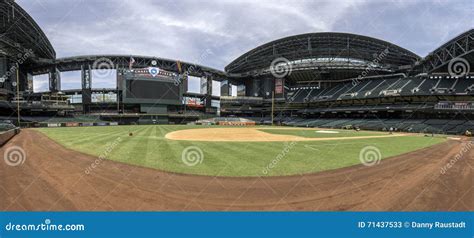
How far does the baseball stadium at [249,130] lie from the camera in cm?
639

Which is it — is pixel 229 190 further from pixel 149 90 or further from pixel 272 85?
pixel 272 85

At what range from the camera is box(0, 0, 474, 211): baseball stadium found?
639 centimetres

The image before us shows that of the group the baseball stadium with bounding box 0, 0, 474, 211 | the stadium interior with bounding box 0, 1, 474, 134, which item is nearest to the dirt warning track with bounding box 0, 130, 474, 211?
the baseball stadium with bounding box 0, 0, 474, 211

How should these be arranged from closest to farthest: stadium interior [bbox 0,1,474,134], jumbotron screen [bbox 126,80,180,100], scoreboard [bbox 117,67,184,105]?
stadium interior [bbox 0,1,474,134]
scoreboard [bbox 117,67,184,105]
jumbotron screen [bbox 126,80,180,100]

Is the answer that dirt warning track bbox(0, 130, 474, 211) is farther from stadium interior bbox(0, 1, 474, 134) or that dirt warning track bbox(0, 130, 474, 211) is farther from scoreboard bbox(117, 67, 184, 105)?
scoreboard bbox(117, 67, 184, 105)

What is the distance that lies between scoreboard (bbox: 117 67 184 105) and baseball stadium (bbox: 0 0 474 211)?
318mm

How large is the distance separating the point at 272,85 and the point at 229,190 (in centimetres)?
7654

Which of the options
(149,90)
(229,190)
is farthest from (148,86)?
(229,190)

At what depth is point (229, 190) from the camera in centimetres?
652

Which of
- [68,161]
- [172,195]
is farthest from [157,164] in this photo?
[68,161]

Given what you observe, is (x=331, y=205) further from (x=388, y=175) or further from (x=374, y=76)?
(x=374, y=76)

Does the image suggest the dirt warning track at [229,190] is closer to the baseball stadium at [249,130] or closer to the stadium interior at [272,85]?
the baseball stadium at [249,130]

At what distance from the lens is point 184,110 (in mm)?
79312

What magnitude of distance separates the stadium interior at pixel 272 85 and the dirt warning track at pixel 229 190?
37.4 m
